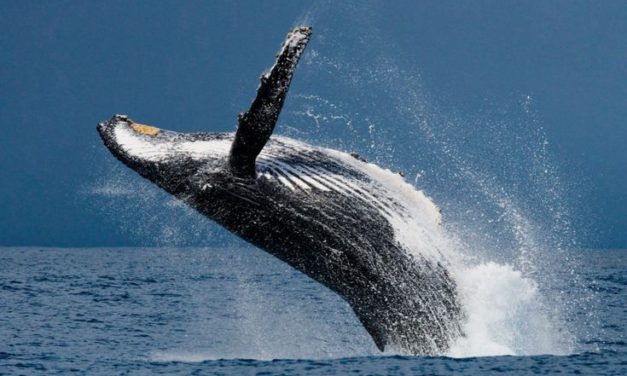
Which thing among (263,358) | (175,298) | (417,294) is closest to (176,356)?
(263,358)

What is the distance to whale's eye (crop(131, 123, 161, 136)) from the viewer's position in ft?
33.6

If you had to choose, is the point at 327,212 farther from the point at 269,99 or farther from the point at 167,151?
the point at 167,151

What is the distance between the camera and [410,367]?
10781 millimetres

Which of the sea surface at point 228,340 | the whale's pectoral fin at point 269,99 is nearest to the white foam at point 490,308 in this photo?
the sea surface at point 228,340

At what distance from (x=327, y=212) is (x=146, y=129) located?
2.14 meters

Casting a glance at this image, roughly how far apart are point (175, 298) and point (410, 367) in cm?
2365

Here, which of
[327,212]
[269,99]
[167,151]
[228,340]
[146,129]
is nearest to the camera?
[269,99]

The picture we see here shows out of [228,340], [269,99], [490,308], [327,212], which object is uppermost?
[269,99]

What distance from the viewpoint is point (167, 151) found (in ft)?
32.6

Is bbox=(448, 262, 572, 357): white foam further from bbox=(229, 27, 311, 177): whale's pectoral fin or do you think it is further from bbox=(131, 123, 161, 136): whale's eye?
bbox=(131, 123, 161, 136): whale's eye

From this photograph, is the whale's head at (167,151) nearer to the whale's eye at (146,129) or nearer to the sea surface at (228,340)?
the whale's eye at (146,129)

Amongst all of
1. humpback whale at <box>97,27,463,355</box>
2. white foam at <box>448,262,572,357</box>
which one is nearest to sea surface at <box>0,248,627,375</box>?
white foam at <box>448,262,572,357</box>

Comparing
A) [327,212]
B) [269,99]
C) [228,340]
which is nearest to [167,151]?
[269,99]

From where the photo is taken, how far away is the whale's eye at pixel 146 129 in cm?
1023
